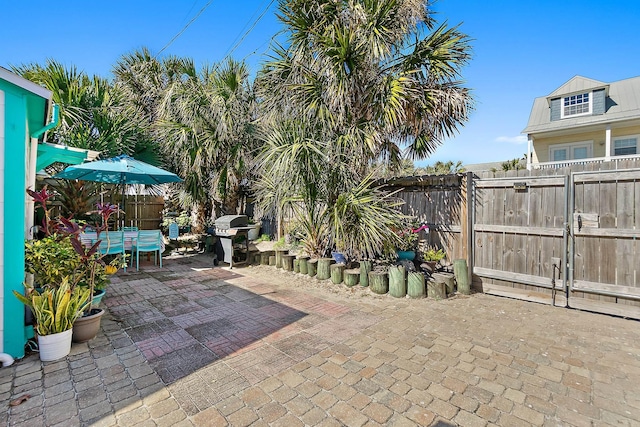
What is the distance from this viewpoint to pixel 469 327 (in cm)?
367

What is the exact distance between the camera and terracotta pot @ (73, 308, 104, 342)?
3105 millimetres

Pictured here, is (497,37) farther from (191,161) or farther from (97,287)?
(97,287)

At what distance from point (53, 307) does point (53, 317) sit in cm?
10

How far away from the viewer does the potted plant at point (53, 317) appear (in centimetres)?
279

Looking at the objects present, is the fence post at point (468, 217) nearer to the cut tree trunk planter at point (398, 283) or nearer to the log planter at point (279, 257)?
the cut tree trunk planter at point (398, 283)

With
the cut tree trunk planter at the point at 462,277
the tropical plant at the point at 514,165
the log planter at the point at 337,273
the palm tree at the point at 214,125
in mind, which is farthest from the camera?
the tropical plant at the point at 514,165

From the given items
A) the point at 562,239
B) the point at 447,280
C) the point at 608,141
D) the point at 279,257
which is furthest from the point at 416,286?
the point at 608,141

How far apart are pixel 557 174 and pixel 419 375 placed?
375 cm

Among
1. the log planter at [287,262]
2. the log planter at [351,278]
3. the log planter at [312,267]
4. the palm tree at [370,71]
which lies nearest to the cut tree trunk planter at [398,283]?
the log planter at [351,278]

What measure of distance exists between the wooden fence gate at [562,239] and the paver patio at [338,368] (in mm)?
352

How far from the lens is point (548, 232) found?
4488 mm

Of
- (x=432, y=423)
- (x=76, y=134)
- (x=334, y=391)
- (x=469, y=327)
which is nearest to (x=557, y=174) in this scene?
(x=469, y=327)

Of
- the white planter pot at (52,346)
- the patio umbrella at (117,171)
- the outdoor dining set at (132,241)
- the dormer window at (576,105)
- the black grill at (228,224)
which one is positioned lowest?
the white planter pot at (52,346)

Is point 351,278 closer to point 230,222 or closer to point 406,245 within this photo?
point 406,245
